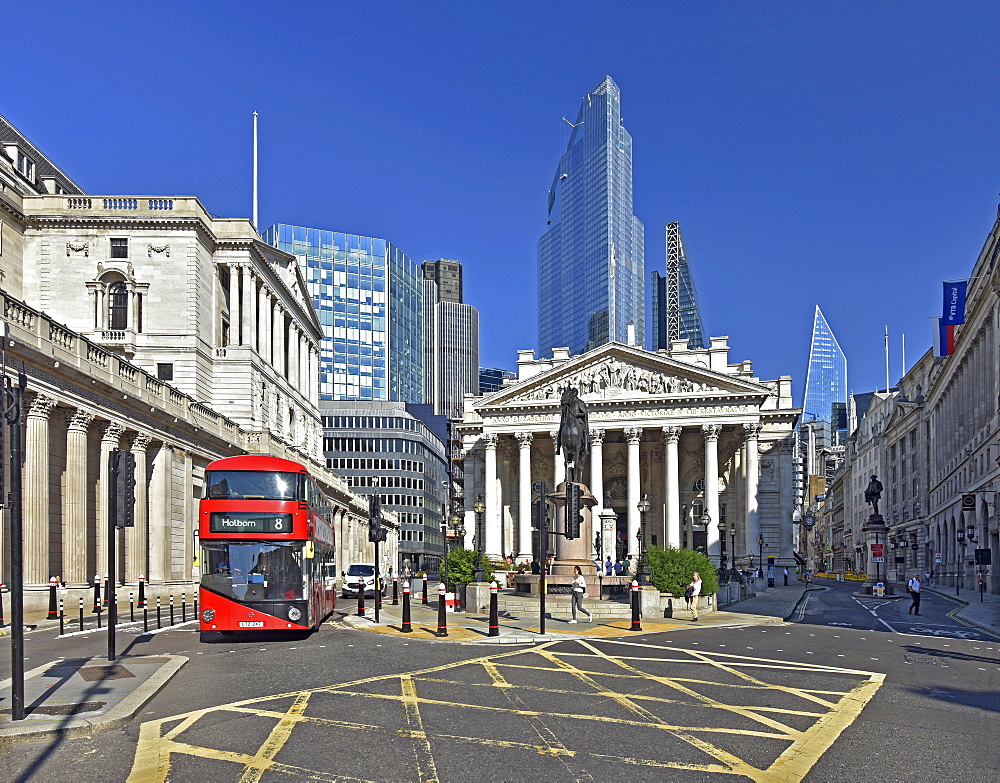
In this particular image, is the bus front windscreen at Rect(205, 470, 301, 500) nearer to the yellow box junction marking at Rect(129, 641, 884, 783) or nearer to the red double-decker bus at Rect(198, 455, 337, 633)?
the red double-decker bus at Rect(198, 455, 337, 633)

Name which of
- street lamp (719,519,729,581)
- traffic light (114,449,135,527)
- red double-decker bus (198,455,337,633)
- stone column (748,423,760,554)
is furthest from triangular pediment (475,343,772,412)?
traffic light (114,449,135,527)

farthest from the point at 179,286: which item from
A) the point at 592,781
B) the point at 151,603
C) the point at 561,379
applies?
the point at 592,781

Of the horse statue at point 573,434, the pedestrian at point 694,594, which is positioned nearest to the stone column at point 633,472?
the pedestrian at point 694,594

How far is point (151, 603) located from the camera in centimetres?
4244

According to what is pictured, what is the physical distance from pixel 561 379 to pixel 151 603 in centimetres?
4372

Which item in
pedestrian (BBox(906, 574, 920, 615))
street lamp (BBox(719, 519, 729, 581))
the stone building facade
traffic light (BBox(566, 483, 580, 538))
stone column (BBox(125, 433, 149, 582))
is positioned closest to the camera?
traffic light (BBox(566, 483, 580, 538))

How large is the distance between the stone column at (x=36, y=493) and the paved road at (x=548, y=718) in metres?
12.5

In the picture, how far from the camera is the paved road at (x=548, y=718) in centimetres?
1023

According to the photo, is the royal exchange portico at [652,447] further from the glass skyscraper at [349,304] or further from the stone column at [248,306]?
the glass skyscraper at [349,304]

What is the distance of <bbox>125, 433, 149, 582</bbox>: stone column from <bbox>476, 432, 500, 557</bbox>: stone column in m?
40.1

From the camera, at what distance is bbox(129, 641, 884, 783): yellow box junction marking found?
33.9 ft

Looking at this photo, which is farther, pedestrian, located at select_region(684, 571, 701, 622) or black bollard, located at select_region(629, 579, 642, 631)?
pedestrian, located at select_region(684, 571, 701, 622)

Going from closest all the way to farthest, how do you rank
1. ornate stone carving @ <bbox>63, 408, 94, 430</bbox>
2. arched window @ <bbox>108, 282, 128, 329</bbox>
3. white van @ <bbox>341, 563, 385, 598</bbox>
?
ornate stone carving @ <bbox>63, 408, 94, 430</bbox> → white van @ <bbox>341, 563, 385, 598</bbox> → arched window @ <bbox>108, 282, 128, 329</bbox>

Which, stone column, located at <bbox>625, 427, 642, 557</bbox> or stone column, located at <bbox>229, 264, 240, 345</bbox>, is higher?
stone column, located at <bbox>229, 264, 240, 345</bbox>
